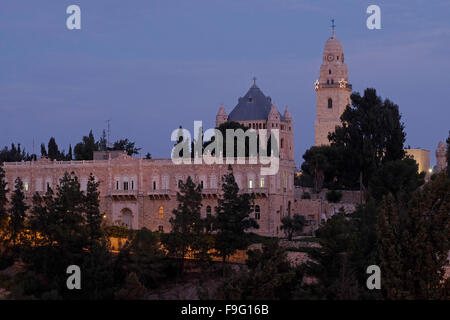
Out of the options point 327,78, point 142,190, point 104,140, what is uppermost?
point 327,78

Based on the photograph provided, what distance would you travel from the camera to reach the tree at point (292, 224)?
6712 centimetres

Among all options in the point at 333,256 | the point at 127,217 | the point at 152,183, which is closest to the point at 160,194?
the point at 152,183

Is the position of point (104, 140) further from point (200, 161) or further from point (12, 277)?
point (12, 277)

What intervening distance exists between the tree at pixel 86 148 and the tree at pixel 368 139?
27.4 m

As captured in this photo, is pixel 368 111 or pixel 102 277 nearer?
pixel 102 277

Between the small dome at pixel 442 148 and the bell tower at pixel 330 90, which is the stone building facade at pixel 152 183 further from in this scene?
the bell tower at pixel 330 90

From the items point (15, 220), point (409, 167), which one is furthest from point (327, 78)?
point (15, 220)

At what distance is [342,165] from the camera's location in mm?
84062

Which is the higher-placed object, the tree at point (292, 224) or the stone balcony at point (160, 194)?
the stone balcony at point (160, 194)

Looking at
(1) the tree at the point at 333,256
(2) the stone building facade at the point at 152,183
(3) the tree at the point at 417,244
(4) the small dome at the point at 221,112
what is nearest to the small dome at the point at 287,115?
(4) the small dome at the point at 221,112

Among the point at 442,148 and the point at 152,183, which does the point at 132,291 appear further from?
the point at 442,148

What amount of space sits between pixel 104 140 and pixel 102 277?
48681mm

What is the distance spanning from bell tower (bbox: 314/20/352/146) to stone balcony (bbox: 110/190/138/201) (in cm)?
4264
